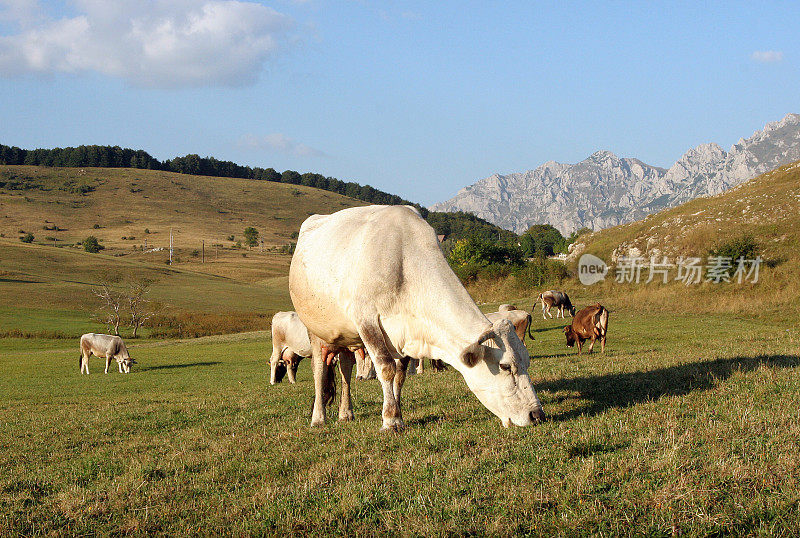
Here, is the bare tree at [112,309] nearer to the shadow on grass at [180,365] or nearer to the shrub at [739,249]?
the shadow on grass at [180,365]

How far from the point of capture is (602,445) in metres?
6.39

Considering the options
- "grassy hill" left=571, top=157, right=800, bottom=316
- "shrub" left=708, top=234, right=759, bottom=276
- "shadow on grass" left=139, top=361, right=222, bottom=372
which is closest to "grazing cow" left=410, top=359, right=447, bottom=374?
"shadow on grass" left=139, top=361, right=222, bottom=372

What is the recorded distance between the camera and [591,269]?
55156mm

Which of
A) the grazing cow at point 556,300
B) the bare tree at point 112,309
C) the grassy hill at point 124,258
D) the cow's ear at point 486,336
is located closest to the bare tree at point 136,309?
the bare tree at point 112,309

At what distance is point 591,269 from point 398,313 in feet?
166

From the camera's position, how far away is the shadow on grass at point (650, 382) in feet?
29.7

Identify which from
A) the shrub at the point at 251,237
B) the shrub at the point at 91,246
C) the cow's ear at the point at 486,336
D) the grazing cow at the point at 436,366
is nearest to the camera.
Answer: the cow's ear at the point at 486,336

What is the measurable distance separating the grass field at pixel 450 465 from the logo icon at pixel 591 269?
41.3m

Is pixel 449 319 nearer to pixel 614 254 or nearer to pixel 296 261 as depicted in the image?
pixel 296 261

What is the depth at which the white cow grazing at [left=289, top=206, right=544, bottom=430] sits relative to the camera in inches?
295

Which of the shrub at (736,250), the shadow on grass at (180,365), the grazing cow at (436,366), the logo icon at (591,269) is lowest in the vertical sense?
the shadow on grass at (180,365)

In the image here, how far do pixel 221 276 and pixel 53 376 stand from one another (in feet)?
310

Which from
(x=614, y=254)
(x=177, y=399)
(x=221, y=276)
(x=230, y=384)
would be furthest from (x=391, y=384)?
(x=221, y=276)

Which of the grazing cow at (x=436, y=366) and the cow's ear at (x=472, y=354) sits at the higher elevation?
the cow's ear at (x=472, y=354)
